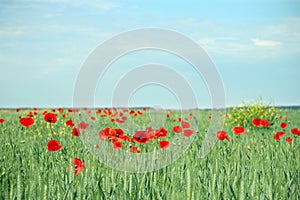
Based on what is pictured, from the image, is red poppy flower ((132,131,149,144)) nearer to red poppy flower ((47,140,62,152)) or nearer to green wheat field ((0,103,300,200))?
green wheat field ((0,103,300,200))

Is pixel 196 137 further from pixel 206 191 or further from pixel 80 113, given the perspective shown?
pixel 206 191

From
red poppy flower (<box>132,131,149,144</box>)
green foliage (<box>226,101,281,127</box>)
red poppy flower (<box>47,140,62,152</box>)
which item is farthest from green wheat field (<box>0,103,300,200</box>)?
green foliage (<box>226,101,281,127</box>)

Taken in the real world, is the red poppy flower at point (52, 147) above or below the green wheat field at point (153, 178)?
above

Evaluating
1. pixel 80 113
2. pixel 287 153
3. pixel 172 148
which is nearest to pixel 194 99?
pixel 172 148

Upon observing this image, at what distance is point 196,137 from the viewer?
284 inches

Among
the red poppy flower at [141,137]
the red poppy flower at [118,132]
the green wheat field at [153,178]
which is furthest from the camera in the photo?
the red poppy flower at [118,132]

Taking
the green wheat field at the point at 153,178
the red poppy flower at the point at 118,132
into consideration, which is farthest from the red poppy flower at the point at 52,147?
the red poppy flower at the point at 118,132

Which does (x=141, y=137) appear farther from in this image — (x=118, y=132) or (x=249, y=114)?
(x=249, y=114)

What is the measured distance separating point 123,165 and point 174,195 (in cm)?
145

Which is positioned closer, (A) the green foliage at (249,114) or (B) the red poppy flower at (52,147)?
(B) the red poppy flower at (52,147)

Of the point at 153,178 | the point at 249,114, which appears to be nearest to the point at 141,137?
the point at 153,178

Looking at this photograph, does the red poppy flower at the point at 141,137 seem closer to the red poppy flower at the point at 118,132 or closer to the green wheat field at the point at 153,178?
the red poppy flower at the point at 118,132

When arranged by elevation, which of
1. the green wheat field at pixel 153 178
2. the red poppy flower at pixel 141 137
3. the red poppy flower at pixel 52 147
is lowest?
the green wheat field at pixel 153 178

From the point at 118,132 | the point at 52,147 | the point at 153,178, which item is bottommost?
the point at 153,178
